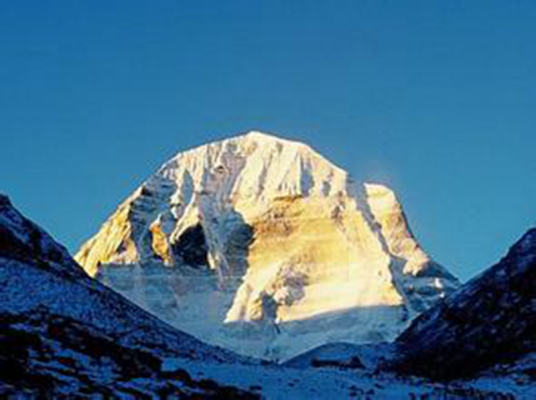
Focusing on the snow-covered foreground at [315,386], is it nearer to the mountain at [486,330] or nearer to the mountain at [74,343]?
the mountain at [74,343]

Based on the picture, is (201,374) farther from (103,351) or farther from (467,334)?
(467,334)

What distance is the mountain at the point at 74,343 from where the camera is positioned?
2977cm

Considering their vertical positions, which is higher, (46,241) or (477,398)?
(46,241)

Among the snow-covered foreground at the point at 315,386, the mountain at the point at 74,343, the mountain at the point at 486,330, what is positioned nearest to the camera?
the mountain at the point at 74,343

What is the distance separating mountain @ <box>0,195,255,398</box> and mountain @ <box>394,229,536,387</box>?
19360 mm

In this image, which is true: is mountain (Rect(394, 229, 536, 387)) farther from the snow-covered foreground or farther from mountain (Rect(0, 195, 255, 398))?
mountain (Rect(0, 195, 255, 398))

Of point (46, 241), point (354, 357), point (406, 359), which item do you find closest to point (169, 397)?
point (46, 241)

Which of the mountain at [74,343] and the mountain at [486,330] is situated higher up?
the mountain at [486,330]

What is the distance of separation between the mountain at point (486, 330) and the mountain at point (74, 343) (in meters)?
19.4

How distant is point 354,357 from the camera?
4154 inches

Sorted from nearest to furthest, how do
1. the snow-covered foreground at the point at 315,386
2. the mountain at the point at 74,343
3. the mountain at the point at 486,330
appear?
the mountain at the point at 74,343 < the snow-covered foreground at the point at 315,386 < the mountain at the point at 486,330

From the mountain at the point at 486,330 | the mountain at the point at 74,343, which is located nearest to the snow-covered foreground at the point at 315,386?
the mountain at the point at 74,343

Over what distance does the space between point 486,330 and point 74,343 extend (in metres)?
50.1

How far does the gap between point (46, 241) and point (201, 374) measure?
39.8 meters
